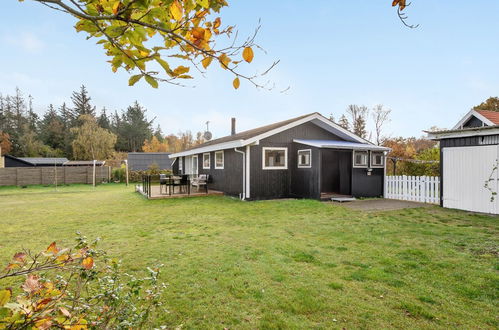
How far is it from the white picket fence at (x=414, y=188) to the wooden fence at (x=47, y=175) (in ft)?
67.2

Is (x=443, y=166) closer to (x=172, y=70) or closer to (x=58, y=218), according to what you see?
(x=172, y=70)

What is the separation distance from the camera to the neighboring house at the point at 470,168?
7.42 meters

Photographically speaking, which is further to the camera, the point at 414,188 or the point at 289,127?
the point at 289,127

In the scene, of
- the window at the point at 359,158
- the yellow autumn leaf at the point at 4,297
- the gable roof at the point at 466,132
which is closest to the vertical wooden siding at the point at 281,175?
the window at the point at 359,158

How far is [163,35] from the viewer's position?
51.4 inches

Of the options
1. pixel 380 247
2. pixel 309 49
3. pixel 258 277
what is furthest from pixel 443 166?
pixel 258 277

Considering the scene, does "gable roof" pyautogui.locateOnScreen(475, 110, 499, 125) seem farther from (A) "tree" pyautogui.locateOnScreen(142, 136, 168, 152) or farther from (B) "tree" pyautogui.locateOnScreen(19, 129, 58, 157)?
(B) "tree" pyautogui.locateOnScreen(19, 129, 58, 157)

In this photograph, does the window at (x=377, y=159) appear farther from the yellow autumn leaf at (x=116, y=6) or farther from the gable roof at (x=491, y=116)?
the yellow autumn leaf at (x=116, y=6)

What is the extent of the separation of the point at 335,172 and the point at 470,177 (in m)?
5.47

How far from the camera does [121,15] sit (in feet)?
3.63

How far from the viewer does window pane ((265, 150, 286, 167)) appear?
36.8 feet

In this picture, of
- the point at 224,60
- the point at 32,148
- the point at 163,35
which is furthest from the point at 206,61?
the point at 32,148

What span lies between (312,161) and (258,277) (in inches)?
305

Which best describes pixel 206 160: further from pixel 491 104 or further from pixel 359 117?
pixel 491 104
